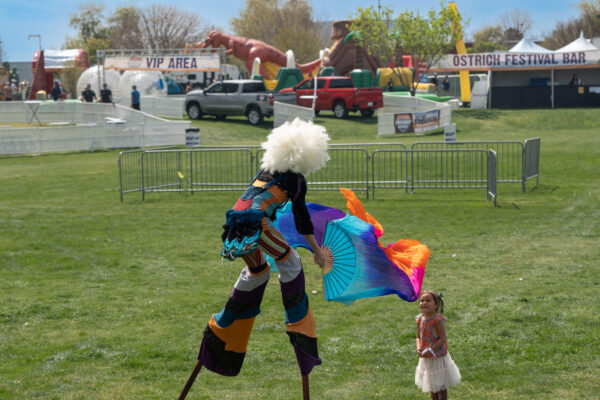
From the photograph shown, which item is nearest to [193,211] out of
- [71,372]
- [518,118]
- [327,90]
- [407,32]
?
[71,372]

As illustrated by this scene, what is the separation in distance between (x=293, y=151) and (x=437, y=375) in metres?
1.94

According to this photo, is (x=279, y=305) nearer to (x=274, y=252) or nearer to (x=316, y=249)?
(x=316, y=249)

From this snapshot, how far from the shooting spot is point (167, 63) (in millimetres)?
46875

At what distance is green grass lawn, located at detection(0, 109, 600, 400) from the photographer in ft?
20.0

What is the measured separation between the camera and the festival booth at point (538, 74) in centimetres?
4431

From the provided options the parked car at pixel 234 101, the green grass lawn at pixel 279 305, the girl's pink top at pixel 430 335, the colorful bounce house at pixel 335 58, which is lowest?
the green grass lawn at pixel 279 305

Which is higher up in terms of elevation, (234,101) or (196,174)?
(234,101)

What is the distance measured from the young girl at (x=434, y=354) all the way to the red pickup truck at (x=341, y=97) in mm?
33839

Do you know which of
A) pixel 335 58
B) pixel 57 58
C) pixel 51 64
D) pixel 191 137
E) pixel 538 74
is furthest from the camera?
pixel 57 58

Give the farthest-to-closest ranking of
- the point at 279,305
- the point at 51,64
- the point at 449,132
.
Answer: the point at 51,64 → the point at 449,132 → the point at 279,305

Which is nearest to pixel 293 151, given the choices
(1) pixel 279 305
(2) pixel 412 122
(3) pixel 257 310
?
(3) pixel 257 310

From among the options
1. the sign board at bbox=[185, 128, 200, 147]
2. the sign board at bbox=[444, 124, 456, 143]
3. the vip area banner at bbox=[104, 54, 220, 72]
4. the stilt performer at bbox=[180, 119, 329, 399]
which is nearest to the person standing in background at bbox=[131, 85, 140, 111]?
the vip area banner at bbox=[104, 54, 220, 72]

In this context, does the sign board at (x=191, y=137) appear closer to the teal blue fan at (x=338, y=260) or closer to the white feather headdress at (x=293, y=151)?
the teal blue fan at (x=338, y=260)

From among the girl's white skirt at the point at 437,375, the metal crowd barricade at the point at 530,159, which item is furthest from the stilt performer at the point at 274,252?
the metal crowd barricade at the point at 530,159
